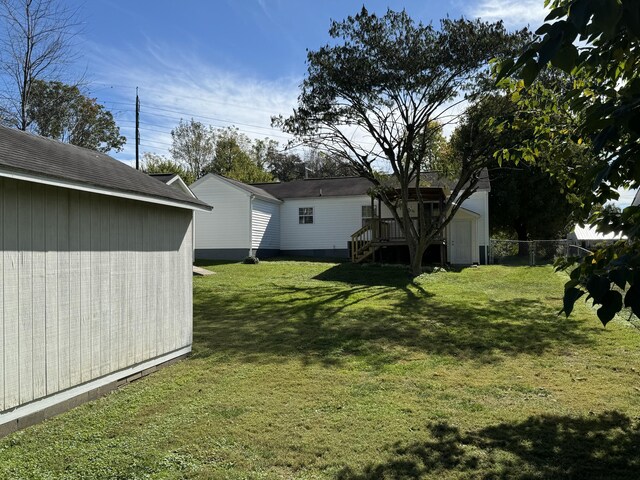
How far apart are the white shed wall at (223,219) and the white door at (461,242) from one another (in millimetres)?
10297

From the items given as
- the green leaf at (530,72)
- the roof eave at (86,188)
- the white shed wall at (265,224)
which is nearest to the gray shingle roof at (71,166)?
the roof eave at (86,188)

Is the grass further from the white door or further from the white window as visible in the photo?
the white window

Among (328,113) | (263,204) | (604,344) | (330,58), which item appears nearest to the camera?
(604,344)

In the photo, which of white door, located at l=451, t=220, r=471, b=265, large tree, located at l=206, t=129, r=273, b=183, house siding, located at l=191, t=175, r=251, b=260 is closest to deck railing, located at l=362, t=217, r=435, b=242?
white door, located at l=451, t=220, r=471, b=265

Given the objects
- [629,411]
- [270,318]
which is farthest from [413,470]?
[270,318]

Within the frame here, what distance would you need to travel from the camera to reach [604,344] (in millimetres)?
7105

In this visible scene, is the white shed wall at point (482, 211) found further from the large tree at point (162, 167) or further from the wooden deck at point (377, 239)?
the large tree at point (162, 167)

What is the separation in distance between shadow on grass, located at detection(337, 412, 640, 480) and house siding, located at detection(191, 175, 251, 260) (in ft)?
63.9

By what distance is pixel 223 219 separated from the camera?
23.3 m

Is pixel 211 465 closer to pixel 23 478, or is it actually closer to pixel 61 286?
pixel 23 478

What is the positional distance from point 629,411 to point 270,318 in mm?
6420

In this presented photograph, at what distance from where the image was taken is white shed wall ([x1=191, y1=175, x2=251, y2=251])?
2297 centimetres

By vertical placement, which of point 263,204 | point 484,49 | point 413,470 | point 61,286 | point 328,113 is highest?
point 484,49

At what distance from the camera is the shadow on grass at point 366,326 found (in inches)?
267
